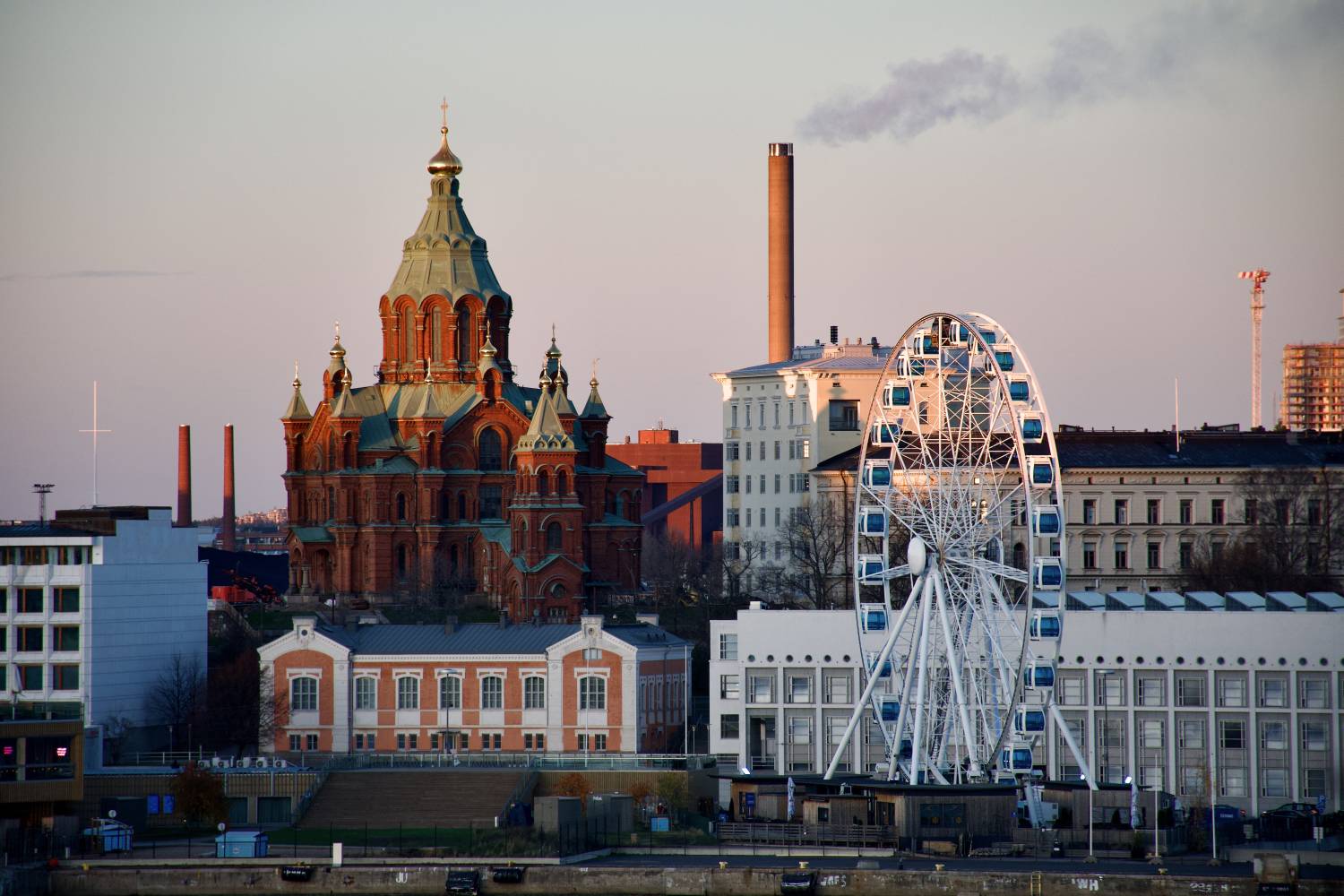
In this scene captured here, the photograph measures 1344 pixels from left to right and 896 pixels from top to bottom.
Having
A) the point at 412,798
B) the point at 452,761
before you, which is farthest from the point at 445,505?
the point at 412,798

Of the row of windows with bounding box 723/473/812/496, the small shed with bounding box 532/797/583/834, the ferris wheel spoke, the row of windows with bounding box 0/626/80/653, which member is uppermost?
the row of windows with bounding box 723/473/812/496

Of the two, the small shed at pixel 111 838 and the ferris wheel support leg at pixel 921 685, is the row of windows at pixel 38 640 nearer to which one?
the small shed at pixel 111 838

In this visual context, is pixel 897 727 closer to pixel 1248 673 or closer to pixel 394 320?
pixel 1248 673

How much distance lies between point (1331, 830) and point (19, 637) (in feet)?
163

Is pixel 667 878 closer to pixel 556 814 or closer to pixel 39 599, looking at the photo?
pixel 556 814

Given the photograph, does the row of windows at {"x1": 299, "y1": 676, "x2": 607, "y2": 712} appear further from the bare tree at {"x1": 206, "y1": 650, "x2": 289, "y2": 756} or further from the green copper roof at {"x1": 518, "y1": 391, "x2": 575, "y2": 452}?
the green copper roof at {"x1": 518, "y1": 391, "x2": 575, "y2": 452}

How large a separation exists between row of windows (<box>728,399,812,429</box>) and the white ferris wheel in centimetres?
6754

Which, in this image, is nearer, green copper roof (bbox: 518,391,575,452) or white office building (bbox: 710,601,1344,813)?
white office building (bbox: 710,601,1344,813)

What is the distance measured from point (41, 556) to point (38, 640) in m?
3.24

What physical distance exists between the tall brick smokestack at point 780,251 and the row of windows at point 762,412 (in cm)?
840

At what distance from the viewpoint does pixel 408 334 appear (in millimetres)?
159500

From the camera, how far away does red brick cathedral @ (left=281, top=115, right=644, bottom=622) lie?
14812cm

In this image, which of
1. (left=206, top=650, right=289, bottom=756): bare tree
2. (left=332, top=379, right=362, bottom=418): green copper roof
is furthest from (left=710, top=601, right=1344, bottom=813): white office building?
(left=332, top=379, right=362, bottom=418): green copper roof

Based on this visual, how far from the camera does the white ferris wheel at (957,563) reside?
8656 cm
